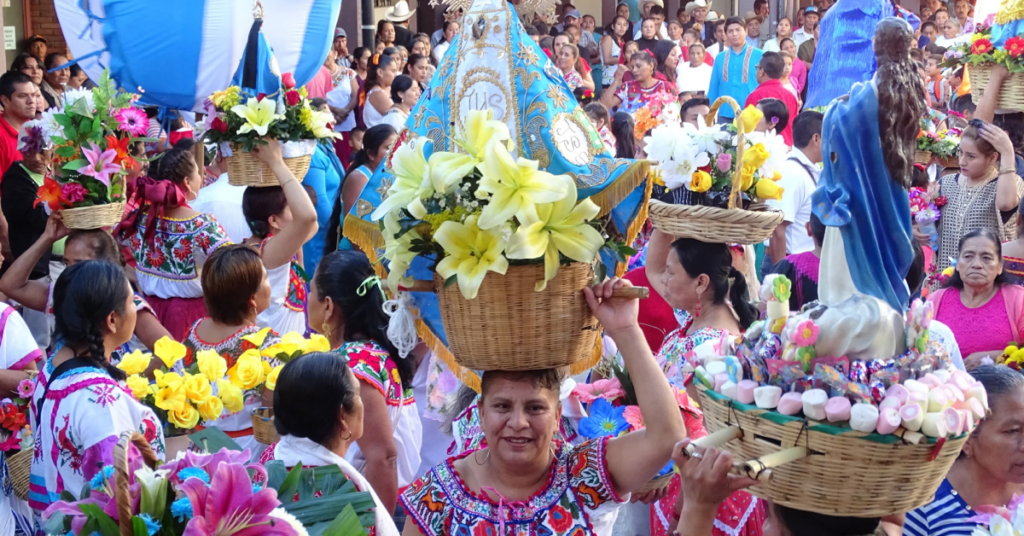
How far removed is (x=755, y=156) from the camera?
13.3 ft

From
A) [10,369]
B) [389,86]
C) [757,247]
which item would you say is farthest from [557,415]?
[389,86]

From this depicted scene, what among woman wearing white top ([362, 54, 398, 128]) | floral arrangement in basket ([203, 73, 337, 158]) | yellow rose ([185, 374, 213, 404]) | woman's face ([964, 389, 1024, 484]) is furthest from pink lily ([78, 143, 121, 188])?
woman wearing white top ([362, 54, 398, 128])

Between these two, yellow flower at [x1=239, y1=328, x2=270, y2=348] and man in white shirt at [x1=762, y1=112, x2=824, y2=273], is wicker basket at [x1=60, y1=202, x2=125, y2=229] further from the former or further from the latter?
man in white shirt at [x1=762, y1=112, x2=824, y2=273]

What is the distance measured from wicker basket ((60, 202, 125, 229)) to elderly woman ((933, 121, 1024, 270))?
483cm

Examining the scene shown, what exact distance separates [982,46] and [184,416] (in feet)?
16.7

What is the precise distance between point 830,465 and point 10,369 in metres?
3.22

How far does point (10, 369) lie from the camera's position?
3994mm

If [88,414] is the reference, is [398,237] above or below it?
above

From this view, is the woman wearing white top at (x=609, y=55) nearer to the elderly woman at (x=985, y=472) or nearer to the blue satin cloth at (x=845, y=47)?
the blue satin cloth at (x=845, y=47)

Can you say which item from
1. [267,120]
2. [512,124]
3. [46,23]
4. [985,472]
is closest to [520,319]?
[512,124]

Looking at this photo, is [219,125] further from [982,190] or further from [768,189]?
[982,190]

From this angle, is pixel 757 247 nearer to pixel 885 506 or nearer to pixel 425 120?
pixel 425 120

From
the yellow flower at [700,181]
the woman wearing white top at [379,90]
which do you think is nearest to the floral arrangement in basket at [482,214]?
the yellow flower at [700,181]

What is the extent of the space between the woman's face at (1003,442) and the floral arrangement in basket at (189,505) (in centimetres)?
176
